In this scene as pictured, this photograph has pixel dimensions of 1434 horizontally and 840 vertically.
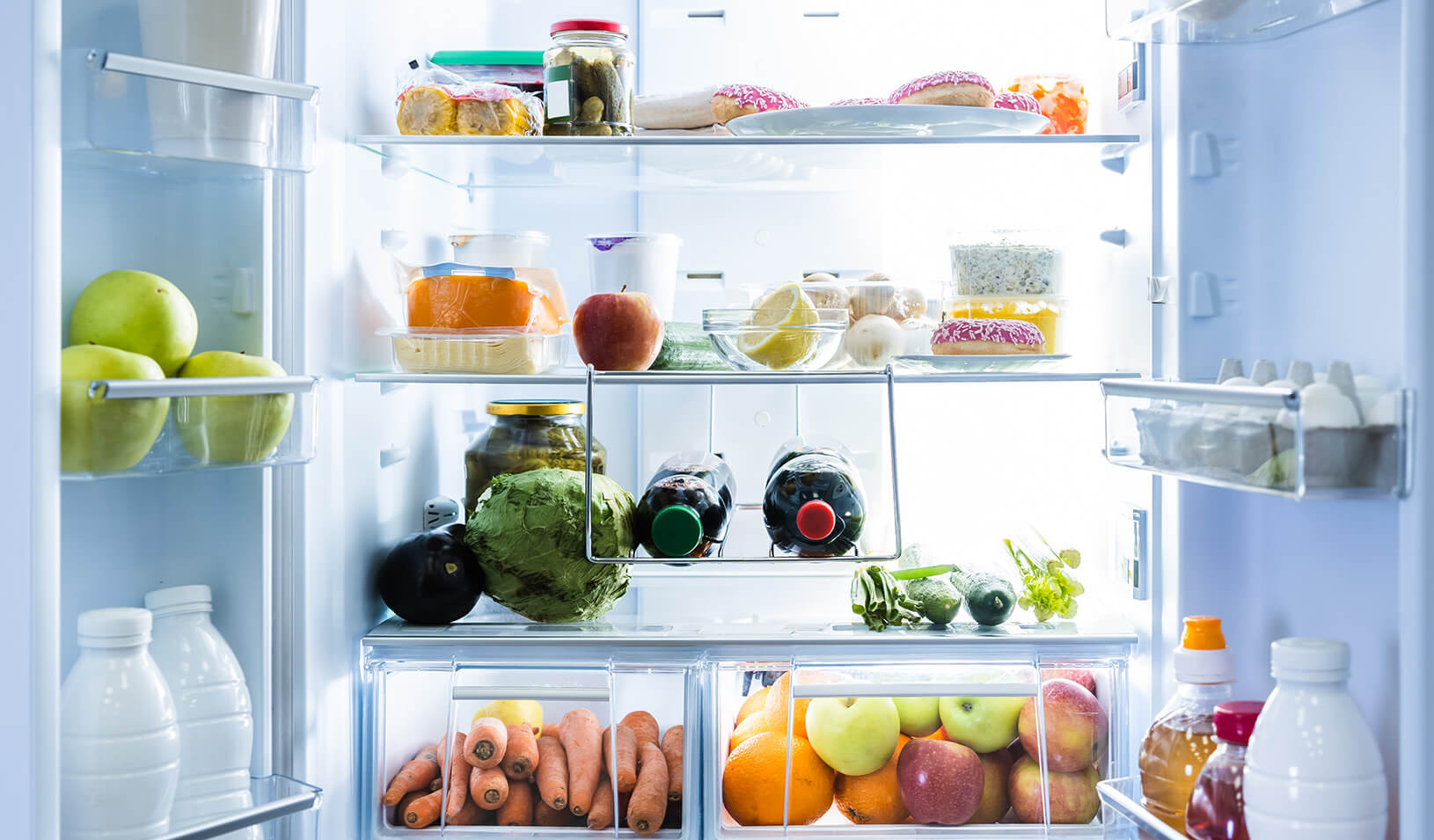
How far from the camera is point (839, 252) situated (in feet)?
5.90

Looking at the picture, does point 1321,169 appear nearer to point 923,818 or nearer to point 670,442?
point 923,818

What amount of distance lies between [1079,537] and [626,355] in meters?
0.77

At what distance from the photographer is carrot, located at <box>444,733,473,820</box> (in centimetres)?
140

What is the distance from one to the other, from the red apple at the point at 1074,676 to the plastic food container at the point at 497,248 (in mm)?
895

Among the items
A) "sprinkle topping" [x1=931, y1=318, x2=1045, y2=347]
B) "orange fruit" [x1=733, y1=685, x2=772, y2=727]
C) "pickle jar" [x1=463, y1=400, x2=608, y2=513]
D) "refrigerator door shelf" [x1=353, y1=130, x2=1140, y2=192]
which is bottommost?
"orange fruit" [x1=733, y1=685, x2=772, y2=727]

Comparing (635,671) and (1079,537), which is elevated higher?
(1079,537)

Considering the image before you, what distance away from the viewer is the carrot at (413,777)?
55.9 inches

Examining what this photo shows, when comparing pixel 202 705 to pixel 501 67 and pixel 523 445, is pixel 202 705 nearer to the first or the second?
pixel 523 445

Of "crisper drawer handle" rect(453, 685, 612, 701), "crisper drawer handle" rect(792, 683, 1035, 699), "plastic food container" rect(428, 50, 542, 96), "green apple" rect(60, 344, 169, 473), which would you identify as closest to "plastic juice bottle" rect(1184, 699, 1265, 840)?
"crisper drawer handle" rect(792, 683, 1035, 699)

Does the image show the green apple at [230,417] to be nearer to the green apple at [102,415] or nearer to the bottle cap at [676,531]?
the green apple at [102,415]

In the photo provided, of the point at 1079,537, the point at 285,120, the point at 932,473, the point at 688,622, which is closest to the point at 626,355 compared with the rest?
the point at 688,622

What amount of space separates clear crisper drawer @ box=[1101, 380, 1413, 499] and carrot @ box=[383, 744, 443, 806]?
3.20 feet

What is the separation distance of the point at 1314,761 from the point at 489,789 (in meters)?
0.93

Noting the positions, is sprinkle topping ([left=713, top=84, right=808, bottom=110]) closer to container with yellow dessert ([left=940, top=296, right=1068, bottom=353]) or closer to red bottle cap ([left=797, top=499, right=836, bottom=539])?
container with yellow dessert ([left=940, top=296, right=1068, bottom=353])
